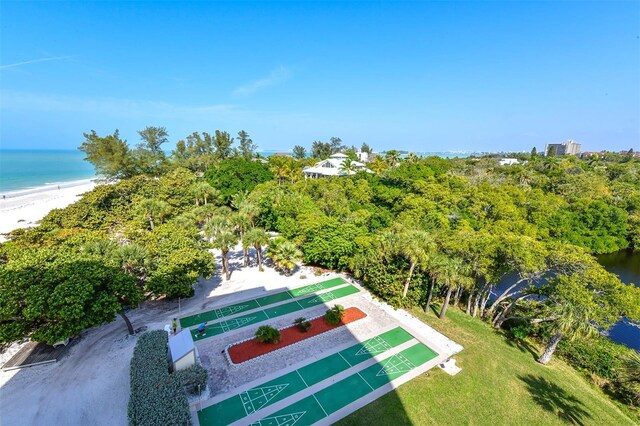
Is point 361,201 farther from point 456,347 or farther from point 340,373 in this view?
point 340,373

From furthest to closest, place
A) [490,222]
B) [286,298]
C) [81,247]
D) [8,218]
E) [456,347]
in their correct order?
[8,218] → [490,222] → [286,298] → [81,247] → [456,347]

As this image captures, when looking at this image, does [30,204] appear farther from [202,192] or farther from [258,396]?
[258,396]

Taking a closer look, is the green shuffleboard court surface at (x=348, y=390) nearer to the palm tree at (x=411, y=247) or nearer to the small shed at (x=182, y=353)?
the small shed at (x=182, y=353)

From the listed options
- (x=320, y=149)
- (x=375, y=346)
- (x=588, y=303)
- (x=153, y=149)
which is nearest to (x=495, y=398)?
→ (x=375, y=346)

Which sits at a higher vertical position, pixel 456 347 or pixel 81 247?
pixel 81 247

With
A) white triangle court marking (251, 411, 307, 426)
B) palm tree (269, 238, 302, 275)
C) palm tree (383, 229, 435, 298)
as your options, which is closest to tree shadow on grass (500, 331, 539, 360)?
palm tree (383, 229, 435, 298)

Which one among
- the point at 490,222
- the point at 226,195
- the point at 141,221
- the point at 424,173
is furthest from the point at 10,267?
the point at 424,173
